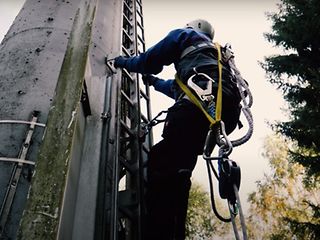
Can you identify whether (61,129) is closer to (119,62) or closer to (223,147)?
(223,147)

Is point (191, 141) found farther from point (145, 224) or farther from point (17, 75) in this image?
point (17, 75)

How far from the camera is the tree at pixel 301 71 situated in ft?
24.0

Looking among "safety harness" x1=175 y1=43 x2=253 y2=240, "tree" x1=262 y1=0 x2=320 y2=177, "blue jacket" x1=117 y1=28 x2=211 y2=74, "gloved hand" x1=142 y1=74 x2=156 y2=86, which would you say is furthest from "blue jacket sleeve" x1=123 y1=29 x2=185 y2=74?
Answer: "tree" x1=262 y1=0 x2=320 y2=177

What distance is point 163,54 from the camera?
2996mm

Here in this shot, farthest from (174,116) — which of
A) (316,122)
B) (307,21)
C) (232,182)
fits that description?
(307,21)

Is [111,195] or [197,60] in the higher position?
[197,60]

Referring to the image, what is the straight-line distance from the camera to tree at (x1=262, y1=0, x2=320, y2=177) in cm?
733

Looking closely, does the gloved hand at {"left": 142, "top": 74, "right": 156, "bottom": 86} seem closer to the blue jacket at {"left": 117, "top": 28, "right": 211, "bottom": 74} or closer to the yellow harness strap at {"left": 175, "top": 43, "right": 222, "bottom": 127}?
the blue jacket at {"left": 117, "top": 28, "right": 211, "bottom": 74}

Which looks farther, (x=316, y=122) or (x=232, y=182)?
(x=316, y=122)

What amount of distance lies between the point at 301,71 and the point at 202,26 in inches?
237

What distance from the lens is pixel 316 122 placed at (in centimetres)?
717

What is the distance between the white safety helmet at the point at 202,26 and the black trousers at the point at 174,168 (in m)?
1.10

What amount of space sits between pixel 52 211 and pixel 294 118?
7.76m

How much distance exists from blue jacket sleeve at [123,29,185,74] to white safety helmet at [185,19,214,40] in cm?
46
